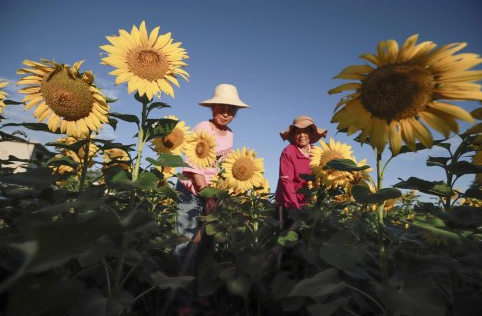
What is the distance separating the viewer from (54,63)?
2396 mm

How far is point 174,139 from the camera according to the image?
363 centimetres

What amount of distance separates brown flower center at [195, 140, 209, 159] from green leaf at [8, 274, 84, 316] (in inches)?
123

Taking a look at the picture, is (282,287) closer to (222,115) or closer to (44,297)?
(44,297)

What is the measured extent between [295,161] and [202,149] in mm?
1684

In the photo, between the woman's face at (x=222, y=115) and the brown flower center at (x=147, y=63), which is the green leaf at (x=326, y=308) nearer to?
the brown flower center at (x=147, y=63)

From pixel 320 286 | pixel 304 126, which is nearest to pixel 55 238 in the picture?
pixel 320 286

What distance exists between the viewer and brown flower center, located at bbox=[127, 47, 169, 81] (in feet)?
8.30

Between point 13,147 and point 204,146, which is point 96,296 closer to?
point 204,146

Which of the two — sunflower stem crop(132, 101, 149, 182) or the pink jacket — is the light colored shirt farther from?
sunflower stem crop(132, 101, 149, 182)

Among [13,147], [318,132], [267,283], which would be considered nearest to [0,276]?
[267,283]

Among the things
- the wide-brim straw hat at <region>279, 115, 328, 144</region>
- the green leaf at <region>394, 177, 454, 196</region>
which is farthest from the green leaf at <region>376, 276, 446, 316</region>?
the wide-brim straw hat at <region>279, 115, 328, 144</region>

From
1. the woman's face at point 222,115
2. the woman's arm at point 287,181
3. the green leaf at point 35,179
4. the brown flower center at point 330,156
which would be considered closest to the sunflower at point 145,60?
the green leaf at point 35,179

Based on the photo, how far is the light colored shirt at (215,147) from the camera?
13.7 ft

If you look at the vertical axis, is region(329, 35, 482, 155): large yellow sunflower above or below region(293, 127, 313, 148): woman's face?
below
